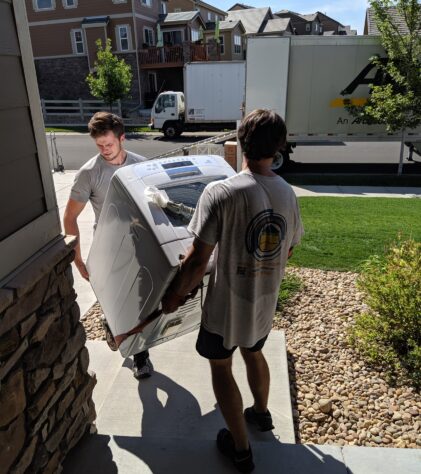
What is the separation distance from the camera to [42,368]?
81.1 inches

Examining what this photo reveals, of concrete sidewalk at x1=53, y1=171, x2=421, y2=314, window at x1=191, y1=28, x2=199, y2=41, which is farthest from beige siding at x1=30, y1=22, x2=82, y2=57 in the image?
concrete sidewalk at x1=53, y1=171, x2=421, y2=314

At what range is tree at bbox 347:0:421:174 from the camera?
33.6 feet

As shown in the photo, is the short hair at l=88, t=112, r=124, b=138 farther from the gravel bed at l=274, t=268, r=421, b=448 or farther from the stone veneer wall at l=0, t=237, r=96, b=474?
the gravel bed at l=274, t=268, r=421, b=448

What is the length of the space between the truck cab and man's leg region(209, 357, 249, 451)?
728 inches

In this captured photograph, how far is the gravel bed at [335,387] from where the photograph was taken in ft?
8.87

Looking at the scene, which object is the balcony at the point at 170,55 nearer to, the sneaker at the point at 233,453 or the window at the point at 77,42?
the window at the point at 77,42

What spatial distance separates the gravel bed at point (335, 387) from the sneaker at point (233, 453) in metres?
0.57

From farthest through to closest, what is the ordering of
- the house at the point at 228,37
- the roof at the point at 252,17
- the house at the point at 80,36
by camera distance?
the roof at the point at 252,17, the house at the point at 228,37, the house at the point at 80,36

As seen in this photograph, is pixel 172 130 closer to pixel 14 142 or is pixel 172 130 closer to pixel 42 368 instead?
pixel 14 142

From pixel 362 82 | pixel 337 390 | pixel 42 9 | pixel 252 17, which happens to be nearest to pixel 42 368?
pixel 337 390

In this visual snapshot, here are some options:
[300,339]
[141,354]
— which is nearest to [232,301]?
[141,354]

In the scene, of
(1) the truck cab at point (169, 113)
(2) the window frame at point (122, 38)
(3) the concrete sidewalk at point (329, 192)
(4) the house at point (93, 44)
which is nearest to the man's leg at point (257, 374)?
(3) the concrete sidewalk at point (329, 192)

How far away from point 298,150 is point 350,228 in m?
10.5

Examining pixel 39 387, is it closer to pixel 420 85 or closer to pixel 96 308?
pixel 96 308
